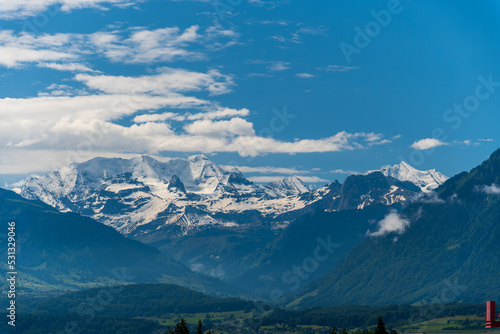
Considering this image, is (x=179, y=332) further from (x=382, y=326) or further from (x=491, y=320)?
(x=491, y=320)

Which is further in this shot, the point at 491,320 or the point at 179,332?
the point at 179,332

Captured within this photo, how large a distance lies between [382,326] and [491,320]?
88.4 meters

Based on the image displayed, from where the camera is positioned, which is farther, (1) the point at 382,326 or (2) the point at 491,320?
(1) the point at 382,326

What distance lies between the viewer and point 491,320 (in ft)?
222

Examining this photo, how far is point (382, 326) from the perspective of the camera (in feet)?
503

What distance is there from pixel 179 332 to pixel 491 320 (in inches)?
3970

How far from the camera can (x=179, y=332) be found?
6171 inches

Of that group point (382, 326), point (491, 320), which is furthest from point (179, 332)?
point (491, 320)

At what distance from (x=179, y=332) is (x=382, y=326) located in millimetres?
47057
